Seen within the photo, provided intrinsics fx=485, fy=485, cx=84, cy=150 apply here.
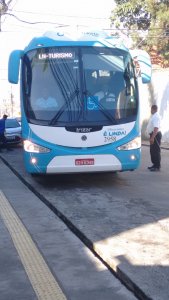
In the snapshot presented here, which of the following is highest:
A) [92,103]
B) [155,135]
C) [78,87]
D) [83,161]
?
[78,87]

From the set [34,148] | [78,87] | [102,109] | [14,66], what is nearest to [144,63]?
[102,109]

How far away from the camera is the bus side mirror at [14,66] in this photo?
34.5 feet

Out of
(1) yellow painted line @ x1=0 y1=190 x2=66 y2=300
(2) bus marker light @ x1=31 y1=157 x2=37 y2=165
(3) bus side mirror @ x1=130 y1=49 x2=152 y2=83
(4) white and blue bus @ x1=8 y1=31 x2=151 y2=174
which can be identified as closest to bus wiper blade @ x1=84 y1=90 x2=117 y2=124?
(4) white and blue bus @ x1=8 y1=31 x2=151 y2=174

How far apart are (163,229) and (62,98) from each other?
13.7ft

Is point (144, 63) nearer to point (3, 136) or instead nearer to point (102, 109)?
point (102, 109)

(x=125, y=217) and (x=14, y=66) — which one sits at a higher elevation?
(x=14, y=66)

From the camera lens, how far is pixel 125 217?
7723mm

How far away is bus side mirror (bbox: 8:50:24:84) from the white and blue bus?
2 cm

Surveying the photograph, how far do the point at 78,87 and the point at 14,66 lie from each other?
1.53 metres

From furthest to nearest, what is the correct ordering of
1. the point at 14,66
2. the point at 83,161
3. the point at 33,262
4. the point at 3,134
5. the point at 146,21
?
the point at 146,21 → the point at 3,134 → the point at 14,66 → the point at 83,161 → the point at 33,262

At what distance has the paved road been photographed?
5.22 meters

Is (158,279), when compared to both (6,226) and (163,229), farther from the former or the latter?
(6,226)

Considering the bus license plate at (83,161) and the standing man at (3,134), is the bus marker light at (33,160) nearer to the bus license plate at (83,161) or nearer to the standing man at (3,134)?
the bus license plate at (83,161)

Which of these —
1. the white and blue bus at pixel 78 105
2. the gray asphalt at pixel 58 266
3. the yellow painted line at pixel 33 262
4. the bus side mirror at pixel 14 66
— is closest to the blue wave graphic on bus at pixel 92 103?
the white and blue bus at pixel 78 105
